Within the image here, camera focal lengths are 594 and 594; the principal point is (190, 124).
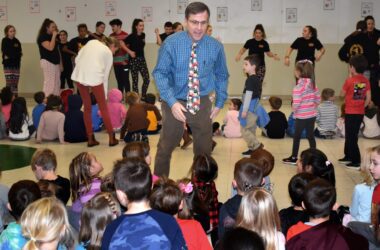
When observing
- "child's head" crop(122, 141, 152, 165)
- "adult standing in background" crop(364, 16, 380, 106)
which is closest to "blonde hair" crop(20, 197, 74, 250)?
"child's head" crop(122, 141, 152, 165)

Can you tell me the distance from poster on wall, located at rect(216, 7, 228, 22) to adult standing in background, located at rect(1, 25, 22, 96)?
15.2 ft

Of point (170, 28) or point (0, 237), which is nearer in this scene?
point (0, 237)

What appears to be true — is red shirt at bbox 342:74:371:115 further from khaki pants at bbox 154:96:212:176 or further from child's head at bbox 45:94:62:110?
child's head at bbox 45:94:62:110

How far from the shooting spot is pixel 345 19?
13.9 metres

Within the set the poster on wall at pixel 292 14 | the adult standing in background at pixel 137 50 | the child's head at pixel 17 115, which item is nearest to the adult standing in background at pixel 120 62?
the adult standing in background at pixel 137 50

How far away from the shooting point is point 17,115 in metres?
9.01

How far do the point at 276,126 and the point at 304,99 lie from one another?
1876 mm

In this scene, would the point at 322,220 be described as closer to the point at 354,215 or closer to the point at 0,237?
the point at 354,215

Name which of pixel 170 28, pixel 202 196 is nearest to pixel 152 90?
pixel 170 28

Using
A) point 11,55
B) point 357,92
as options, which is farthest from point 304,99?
point 11,55

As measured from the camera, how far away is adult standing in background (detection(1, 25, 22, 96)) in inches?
504

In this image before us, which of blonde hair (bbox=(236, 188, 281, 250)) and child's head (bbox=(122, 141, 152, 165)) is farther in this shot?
child's head (bbox=(122, 141, 152, 165))

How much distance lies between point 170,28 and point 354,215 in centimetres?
878

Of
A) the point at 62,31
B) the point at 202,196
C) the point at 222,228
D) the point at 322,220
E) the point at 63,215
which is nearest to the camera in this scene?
the point at 63,215
